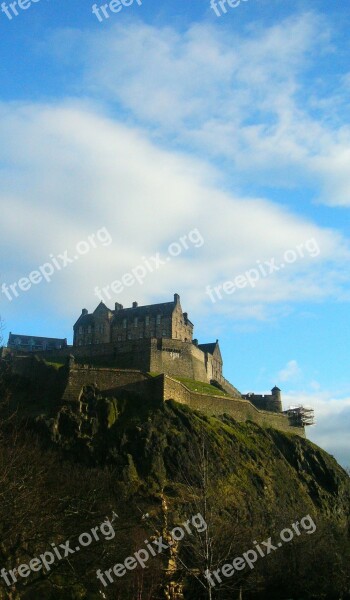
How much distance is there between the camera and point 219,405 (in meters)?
67.1

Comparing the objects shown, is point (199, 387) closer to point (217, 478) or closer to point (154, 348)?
point (154, 348)

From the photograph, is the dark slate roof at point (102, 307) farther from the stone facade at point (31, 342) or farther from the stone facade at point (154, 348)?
the stone facade at point (31, 342)

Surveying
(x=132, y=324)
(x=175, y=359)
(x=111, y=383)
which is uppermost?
(x=132, y=324)

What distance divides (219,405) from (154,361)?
8528mm

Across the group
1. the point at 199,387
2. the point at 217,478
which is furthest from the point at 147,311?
the point at 217,478

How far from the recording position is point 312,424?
84.4 metres

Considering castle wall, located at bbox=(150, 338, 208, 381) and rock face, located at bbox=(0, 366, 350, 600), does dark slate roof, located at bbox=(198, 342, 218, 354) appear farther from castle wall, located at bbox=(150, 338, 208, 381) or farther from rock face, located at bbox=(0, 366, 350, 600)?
rock face, located at bbox=(0, 366, 350, 600)

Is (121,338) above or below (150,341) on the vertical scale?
above

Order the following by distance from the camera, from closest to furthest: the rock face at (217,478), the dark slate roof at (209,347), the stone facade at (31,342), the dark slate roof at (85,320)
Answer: the rock face at (217,478) < the dark slate roof at (85,320) < the dark slate roof at (209,347) < the stone facade at (31,342)

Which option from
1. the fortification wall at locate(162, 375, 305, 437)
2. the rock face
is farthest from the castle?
the rock face

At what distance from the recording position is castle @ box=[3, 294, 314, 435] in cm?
6100

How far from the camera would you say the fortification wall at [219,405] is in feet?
202

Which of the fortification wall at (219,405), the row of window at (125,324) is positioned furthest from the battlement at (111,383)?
the row of window at (125,324)

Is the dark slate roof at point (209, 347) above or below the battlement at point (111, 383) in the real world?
above
